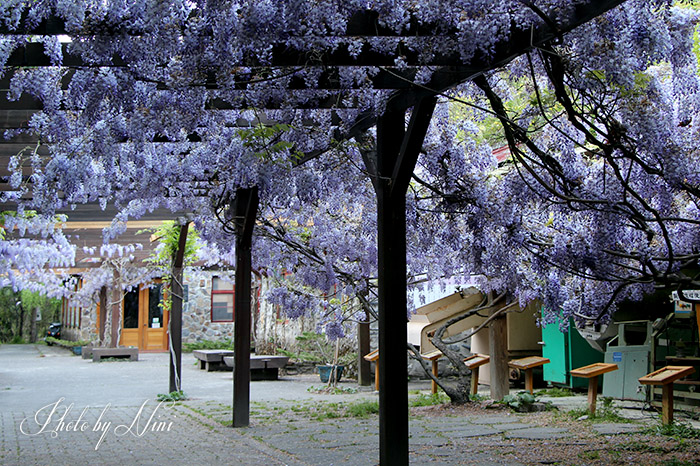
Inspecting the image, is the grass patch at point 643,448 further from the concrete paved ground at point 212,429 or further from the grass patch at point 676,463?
the concrete paved ground at point 212,429

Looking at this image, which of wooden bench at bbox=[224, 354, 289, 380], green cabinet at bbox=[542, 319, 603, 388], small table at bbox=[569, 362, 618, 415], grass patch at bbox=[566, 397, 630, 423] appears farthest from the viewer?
wooden bench at bbox=[224, 354, 289, 380]

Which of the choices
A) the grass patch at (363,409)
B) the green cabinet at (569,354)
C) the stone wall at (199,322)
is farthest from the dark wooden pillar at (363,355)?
the stone wall at (199,322)

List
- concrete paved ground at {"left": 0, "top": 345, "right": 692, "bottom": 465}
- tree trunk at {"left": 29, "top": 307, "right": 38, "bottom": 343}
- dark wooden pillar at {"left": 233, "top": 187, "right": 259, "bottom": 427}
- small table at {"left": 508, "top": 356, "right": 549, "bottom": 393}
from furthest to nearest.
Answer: tree trunk at {"left": 29, "top": 307, "right": 38, "bottom": 343} < small table at {"left": 508, "top": 356, "right": 549, "bottom": 393} < dark wooden pillar at {"left": 233, "top": 187, "right": 259, "bottom": 427} < concrete paved ground at {"left": 0, "top": 345, "right": 692, "bottom": 465}

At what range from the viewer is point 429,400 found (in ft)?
28.5

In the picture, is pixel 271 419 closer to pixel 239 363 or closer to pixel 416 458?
pixel 239 363

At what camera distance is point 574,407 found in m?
7.87

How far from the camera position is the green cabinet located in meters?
9.25

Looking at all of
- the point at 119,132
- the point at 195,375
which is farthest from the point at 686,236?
the point at 195,375

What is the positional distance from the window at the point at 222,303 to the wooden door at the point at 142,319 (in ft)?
7.06

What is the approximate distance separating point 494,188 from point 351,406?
361 centimetres

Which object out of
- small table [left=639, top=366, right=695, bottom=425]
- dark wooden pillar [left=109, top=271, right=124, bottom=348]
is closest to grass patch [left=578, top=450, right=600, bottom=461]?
small table [left=639, top=366, right=695, bottom=425]

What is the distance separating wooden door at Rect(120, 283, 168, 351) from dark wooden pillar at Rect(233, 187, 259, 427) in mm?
14110

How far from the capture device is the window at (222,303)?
19.2 metres

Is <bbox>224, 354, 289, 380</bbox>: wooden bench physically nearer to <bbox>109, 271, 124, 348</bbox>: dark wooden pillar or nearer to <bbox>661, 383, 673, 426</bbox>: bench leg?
<bbox>109, 271, 124, 348</bbox>: dark wooden pillar
